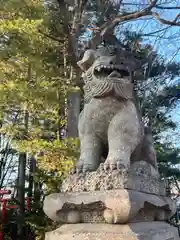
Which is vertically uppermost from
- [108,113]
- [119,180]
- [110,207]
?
[108,113]

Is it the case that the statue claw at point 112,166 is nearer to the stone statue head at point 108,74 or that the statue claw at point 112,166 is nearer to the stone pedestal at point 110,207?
the stone pedestal at point 110,207

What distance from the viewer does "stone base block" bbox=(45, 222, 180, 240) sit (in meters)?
1.68

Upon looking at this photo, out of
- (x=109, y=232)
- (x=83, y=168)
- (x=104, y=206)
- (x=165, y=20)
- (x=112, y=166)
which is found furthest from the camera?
(x=165, y=20)

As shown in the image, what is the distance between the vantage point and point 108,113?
2197mm

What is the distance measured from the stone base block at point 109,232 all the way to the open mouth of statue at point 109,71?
1021 mm

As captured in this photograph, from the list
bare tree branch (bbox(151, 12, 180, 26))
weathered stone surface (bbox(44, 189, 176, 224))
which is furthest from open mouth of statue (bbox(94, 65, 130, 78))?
bare tree branch (bbox(151, 12, 180, 26))

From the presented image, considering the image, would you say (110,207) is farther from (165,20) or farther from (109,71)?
(165,20)

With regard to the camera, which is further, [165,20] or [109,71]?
[165,20]

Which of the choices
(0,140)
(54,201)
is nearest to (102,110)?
(54,201)

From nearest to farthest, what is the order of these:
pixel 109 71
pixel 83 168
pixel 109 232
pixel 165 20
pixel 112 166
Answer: pixel 109 232, pixel 112 166, pixel 83 168, pixel 109 71, pixel 165 20

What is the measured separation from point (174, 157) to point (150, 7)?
162 inches

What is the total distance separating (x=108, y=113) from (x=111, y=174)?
0.49 m

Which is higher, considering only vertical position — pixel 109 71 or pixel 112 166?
pixel 109 71

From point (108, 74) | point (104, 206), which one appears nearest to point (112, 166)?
point (104, 206)
